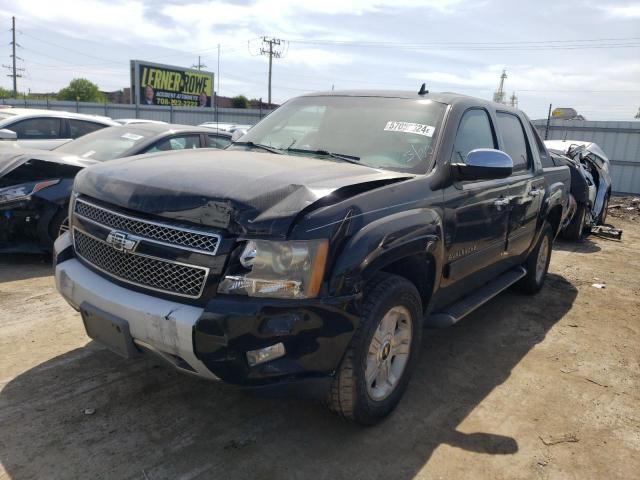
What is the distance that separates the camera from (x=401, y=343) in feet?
10.1

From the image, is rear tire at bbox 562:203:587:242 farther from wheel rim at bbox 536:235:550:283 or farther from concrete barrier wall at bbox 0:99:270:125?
concrete barrier wall at bbox 0:99:270:125

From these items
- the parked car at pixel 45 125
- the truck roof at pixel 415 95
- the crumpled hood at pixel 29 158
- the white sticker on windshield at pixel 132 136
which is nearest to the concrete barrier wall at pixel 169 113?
the parked car at pixel 45 125

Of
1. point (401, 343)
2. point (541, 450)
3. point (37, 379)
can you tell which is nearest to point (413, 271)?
point (401, 343)

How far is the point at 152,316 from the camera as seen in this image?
2.36 meters

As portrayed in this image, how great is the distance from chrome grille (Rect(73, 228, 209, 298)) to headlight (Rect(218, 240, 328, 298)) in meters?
0.15

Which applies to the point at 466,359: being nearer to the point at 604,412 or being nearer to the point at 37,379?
the point at 604,412

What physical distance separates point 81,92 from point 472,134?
76.4 meters

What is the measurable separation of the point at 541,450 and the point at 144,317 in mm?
2202

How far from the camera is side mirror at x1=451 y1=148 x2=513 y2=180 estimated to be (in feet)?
10.7

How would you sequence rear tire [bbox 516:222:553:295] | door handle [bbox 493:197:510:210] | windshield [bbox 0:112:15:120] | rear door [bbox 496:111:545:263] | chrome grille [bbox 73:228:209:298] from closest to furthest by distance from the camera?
chrome grille [bbox 73:228:209:298] < door handle [bbox 493:197:510:210] < rear door [bbox 496:111:545:263] < rear tire [bbox 516:222:553:295] < windshield [bbox 0:112:15:120]

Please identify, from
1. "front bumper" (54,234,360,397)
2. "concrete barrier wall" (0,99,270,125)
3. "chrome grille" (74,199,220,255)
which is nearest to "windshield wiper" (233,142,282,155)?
"chrome grille" (74,199,220,255)

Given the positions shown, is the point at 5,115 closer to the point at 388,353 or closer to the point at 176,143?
the point at 176,143

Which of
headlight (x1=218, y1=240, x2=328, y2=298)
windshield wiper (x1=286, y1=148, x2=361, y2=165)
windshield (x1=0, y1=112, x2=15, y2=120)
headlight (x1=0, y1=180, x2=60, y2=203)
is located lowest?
headlight (x1=0, y1=180, x2=60, y2=203)

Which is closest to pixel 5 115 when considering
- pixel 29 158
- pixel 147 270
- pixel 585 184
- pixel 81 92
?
pixel 29 158
